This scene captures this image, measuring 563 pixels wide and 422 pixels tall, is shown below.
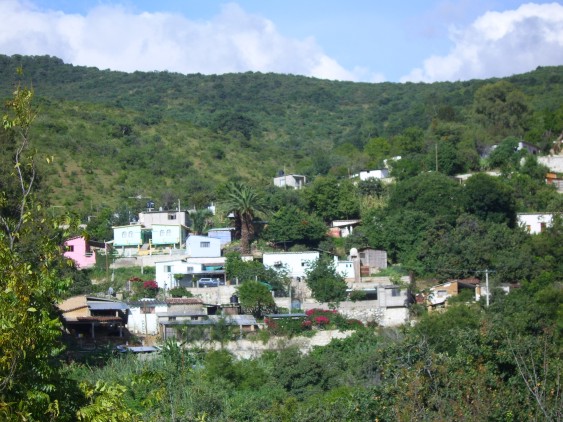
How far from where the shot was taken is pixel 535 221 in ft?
126

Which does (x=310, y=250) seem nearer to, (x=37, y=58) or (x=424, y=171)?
(x=424, y=171)

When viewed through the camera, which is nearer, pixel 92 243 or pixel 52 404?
pixel 52 404

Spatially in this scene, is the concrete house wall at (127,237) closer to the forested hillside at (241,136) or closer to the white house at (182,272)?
the forested hillside at (241,136)

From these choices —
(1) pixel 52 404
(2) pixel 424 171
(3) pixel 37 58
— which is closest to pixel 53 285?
(1) pixel 52 404

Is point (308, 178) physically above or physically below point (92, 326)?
above

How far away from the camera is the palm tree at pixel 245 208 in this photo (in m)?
37.4

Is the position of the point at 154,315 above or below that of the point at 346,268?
below

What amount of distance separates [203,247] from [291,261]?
3692mm

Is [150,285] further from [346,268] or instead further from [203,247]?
[346,268]

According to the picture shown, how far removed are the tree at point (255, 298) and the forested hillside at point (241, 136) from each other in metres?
Result: 7.61

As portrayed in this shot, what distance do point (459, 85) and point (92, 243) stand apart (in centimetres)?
5728

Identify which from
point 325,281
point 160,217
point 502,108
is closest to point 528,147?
point 502,108

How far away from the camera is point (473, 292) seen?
32.9m

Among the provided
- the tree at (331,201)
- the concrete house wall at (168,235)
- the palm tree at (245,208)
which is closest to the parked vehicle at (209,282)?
the palm tree at (245,208)
